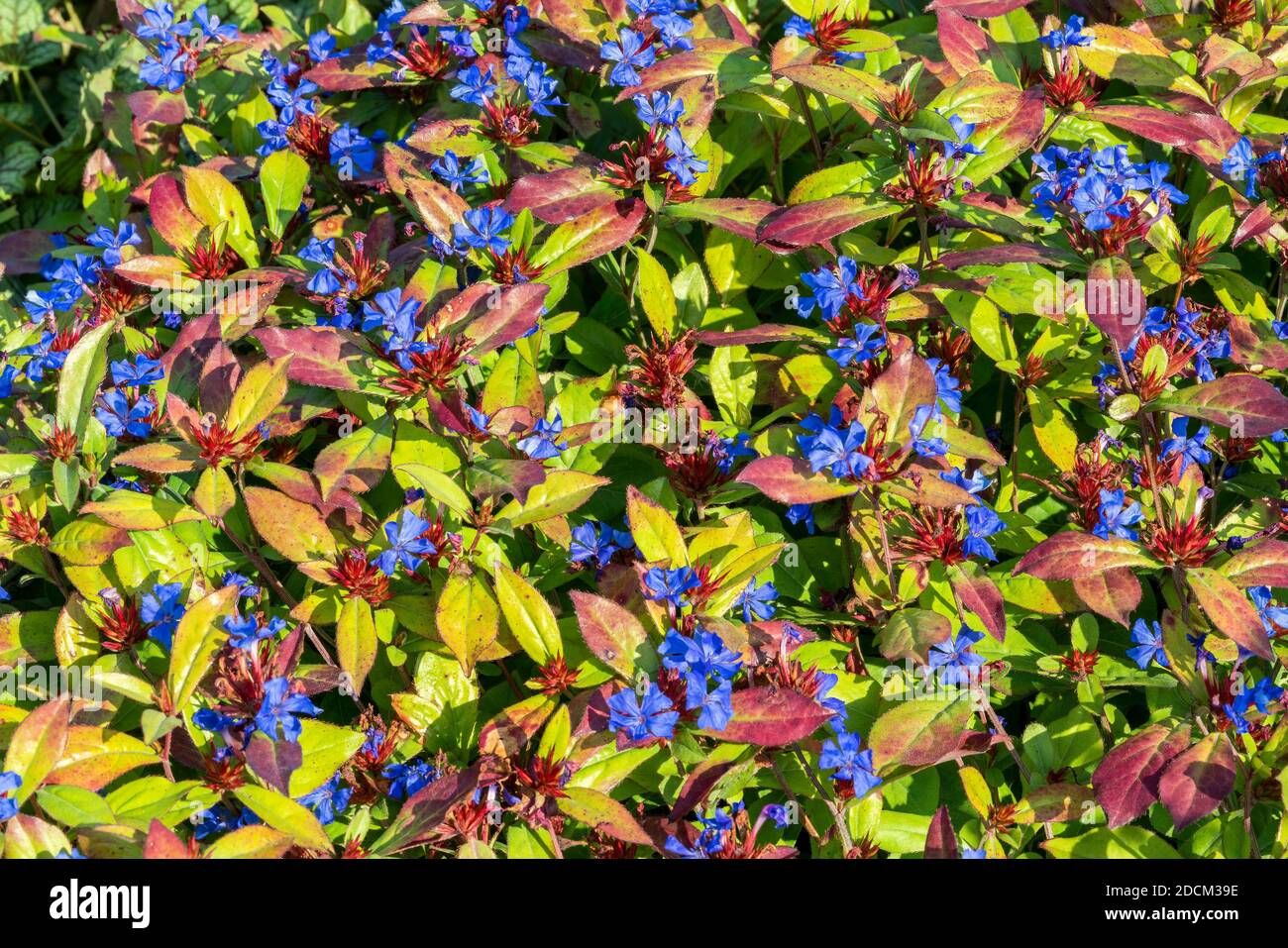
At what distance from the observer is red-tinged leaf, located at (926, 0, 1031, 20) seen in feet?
11.2

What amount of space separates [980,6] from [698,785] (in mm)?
2306

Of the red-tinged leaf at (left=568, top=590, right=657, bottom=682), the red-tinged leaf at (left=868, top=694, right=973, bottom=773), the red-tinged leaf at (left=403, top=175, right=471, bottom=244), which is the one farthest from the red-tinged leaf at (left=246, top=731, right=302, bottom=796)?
the red-tinged leaf at (left=403, top=175, right=471, bottom=244)

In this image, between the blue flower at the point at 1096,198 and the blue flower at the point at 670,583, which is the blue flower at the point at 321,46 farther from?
the blue flower at the point at 1096,198

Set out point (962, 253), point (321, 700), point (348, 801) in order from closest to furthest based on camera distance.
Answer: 1. point (348, 801)
2. point (962, 253)
3. point (321, 700)

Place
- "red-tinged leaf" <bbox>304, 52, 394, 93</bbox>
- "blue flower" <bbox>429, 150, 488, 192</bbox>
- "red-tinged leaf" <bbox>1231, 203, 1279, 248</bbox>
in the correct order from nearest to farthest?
1. "red-tinged leaf" <bbox>1231, 203, 1279, 248</bbox>
2. "blue flower" <bbox>429, 150, 488, 192</bbox>
3. "red-tinged leaf" <bbox>304, 52, 394, 93</bbox>

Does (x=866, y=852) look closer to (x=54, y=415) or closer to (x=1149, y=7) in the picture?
(x=54, y=415)

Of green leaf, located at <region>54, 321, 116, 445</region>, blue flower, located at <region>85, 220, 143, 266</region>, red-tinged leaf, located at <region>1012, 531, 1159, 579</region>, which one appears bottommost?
red-tinged leaf, located at <region>1012, 531, 1159, 579</region>

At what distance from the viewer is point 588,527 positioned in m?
2.96

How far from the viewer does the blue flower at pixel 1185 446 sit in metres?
2.98

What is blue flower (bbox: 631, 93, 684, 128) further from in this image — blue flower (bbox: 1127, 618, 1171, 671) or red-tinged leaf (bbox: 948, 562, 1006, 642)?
blue flower (bbox: 1127, 618, 1171, 671)

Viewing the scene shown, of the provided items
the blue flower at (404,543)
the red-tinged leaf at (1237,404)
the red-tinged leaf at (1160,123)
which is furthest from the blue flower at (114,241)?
the red-tinged leaf at (1237,404)

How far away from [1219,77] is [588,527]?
2.30 metres

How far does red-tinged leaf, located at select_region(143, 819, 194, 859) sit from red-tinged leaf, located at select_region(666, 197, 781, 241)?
191 cm

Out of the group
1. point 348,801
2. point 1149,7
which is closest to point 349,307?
point 348,801
